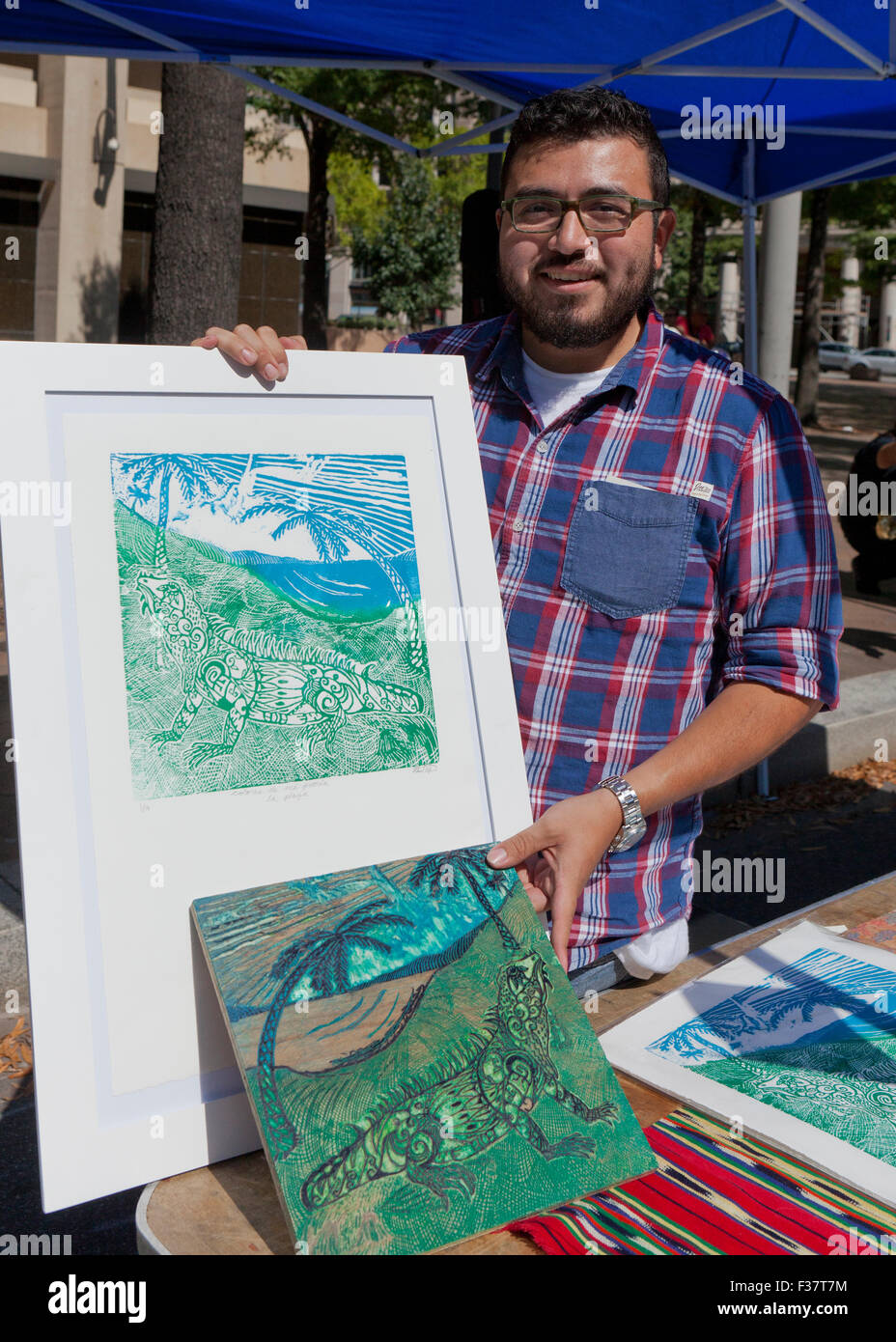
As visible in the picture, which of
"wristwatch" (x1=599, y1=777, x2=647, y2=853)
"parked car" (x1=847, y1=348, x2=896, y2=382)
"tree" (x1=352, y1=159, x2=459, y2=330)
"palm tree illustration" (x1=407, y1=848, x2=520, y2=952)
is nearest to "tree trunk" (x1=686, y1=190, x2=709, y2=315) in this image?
"tree" (x1=352, y1=159, x2=459, y2=330)

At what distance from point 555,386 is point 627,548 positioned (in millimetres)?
342

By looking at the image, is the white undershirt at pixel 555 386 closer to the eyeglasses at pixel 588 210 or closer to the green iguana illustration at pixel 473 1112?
the eyeglasses at pixel 588 210

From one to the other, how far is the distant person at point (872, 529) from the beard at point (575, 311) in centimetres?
666

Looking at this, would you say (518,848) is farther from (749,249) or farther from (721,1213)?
(749,249)

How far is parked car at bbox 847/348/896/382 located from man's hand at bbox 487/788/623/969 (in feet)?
154

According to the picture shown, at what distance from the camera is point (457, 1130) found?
1.29 m

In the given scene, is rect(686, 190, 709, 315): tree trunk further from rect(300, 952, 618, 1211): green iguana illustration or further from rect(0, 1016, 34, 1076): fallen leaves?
rect(300, 952, 618, 1211): green iguana illustration

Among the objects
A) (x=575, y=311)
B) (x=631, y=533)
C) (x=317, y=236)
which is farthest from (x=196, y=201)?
(x=317, y=236)

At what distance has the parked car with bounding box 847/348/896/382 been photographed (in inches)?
1763

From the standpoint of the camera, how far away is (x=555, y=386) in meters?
2.03

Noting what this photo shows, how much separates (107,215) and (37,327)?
2306 millimetres

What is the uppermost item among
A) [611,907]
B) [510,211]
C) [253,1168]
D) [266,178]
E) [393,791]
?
[266,178]

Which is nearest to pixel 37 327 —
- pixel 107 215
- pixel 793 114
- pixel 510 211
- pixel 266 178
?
pixel 107 215

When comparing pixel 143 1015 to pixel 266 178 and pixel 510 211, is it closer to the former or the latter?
pixel 510 211
